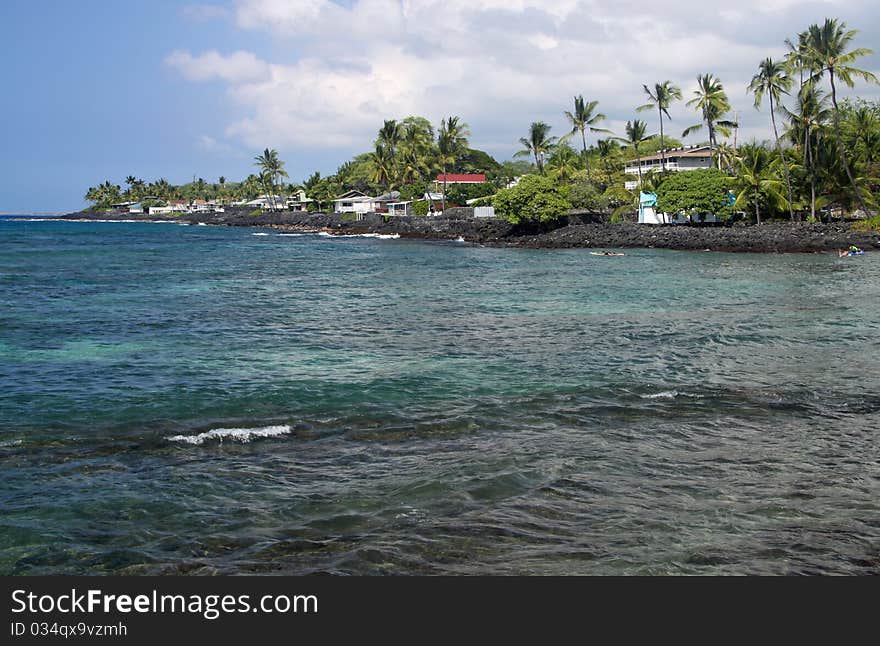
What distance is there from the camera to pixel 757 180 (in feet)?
203

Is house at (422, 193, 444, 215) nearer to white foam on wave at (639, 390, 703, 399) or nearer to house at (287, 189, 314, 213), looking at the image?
house at (287, 189, 314, 213)

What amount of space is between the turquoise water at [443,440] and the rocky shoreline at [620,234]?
1094 inches

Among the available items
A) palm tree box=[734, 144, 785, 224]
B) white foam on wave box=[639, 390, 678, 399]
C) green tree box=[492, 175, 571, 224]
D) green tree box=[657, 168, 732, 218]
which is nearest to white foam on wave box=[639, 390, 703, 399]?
white foam on wave box=[639, 390, 678, 399]

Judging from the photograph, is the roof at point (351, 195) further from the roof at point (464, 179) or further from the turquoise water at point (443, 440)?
the turquoise water at point (443, 440)

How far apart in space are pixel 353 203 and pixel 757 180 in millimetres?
70905

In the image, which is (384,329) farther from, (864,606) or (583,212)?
(583,212)

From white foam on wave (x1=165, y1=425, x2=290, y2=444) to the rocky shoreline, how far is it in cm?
4860

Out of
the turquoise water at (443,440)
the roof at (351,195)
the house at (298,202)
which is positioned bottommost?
the turquoise water at (443,440)

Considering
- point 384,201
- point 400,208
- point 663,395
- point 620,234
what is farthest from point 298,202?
point 663,395

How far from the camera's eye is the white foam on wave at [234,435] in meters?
11.8

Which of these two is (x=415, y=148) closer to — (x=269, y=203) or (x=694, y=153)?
(x=694, y=153)

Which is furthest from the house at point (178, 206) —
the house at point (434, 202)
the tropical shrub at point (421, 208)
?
the tropical shrub at point (421, 208)

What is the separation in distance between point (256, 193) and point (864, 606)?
181 m

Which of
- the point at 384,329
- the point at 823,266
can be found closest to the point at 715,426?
the point at 384,329
